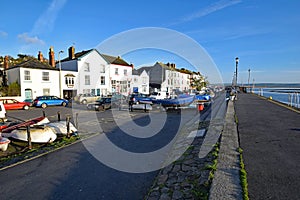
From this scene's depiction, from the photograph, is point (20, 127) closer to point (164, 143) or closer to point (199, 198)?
point (164, 143)

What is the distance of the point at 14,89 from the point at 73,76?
9.09m

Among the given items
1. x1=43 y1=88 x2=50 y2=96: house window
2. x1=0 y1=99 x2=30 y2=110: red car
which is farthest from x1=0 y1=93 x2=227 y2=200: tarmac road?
x1=43 y1=88 x2=50 y2=96: house window

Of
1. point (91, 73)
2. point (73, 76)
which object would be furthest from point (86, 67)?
point (73, 76)

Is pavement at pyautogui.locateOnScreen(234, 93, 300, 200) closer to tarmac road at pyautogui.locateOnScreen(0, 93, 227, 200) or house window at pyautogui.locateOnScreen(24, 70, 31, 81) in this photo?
tarmac road at pyautogui.locateOnScreen(0, 93, 227, 200)

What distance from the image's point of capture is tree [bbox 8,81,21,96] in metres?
23.5

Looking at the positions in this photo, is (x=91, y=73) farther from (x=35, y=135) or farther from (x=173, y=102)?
(x=35, y=135)

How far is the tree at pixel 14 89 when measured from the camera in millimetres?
23461

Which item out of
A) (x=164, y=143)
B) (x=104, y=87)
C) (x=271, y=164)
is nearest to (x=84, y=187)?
(x=164, y=143)

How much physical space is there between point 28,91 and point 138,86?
81.5 feet

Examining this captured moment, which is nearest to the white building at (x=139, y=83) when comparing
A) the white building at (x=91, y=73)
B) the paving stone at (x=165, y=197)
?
the white building at (x=91, y=73)

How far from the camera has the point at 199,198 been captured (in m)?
3.10

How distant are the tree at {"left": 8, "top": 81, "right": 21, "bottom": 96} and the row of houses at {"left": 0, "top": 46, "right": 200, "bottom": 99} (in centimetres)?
46

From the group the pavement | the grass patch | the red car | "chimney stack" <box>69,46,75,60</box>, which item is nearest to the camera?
the grass patch

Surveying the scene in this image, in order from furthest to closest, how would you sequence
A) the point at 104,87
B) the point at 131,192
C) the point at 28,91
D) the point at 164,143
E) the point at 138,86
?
the point at 138,86 < the point at 104,87 < the point at 28,91 < the point at 164,143 < the point at 131,192
